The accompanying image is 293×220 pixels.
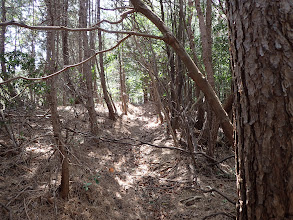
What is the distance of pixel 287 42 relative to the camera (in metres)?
1.23

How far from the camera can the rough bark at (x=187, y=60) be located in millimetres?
2789

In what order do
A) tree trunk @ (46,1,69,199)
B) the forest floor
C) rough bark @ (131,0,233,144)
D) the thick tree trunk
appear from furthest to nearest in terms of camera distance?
the forest floor
tree trunk @ (46,1,69,199)
rough bark @ (131,0,233,144)
the thick tree trunk

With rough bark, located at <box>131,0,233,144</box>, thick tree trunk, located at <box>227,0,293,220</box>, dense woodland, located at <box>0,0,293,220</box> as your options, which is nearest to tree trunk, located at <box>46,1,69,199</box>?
dense woodland, located at <box>0,0,293,220</box>

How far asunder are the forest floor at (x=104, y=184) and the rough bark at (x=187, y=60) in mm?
1104

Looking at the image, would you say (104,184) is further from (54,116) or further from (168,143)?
(168,143)

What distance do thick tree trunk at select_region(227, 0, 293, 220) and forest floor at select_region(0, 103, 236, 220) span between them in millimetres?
1795

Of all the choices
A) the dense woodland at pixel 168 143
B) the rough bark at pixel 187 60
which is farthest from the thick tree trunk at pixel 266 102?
the rough bark at pixel 187 60

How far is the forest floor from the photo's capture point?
361 centimetres

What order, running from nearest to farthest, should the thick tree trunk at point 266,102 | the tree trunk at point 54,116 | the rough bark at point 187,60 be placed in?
the thick tree trunk at point 266,102, the rough bark at point 187,60, the tree trunk at point 54,116

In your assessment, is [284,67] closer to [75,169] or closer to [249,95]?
[249,95]

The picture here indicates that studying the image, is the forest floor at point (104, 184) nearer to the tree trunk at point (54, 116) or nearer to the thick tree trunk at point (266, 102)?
the tree trunk at point (54, 116)

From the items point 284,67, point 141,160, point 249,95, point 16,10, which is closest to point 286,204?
point 249,95

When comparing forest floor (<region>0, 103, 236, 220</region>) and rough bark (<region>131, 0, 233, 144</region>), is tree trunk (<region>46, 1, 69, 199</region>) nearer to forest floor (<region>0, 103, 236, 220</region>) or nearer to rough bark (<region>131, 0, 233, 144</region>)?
forest floor (<region>0, 103, 236, 220</region>)

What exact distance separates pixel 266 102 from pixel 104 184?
4743mm
